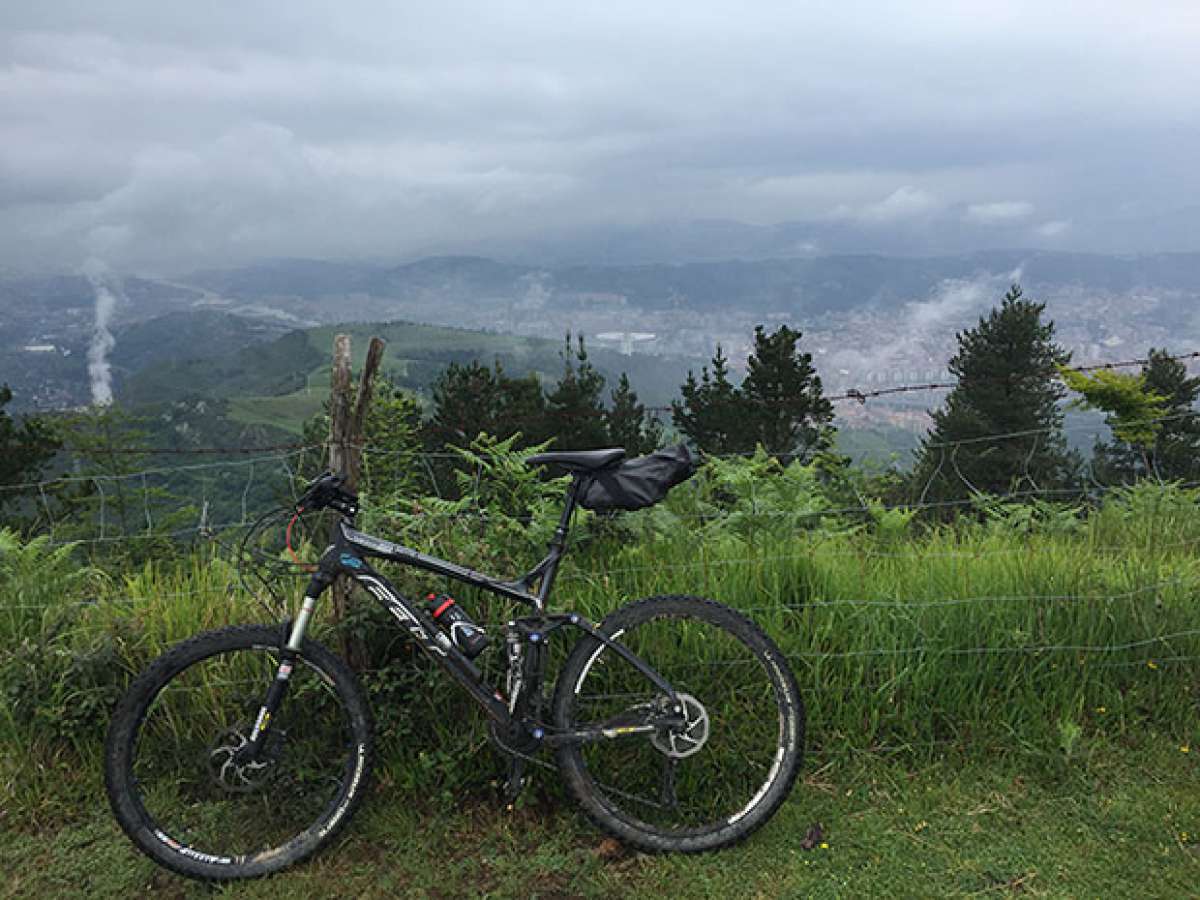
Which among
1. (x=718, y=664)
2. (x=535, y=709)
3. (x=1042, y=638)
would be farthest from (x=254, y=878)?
(x=1042, y=638)

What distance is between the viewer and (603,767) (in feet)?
11.7

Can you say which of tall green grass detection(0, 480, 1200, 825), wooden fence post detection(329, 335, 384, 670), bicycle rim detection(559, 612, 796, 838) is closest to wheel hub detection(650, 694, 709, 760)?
bicycle rim detection(559, 612, 796, 838)

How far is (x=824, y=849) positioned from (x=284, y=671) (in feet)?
7.15

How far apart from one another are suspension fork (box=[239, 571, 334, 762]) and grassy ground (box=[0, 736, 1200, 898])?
19.6 inches

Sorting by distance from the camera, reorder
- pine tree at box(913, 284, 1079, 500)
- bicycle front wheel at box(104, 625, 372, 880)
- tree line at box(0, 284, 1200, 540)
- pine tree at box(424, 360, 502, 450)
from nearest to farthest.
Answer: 1. bicycle front wheel at box(104, 625, 372, 880)
2. tree line at box(0, 284, 1200, 540)
3. pine tree at box(913, 284, 1079, 500)
4. pine tree at box(424, 360, 502, 450)

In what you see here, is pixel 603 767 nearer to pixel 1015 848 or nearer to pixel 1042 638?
pixel 1015 848

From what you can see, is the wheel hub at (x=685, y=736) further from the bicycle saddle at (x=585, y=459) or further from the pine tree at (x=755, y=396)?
the pine tree at (x=755, y=396)

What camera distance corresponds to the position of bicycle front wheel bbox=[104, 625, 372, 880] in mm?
3223

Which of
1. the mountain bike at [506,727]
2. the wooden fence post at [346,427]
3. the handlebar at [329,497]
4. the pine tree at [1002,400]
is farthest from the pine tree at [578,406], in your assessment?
the handlebar at [329,497]

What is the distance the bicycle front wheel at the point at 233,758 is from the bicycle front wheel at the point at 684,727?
93 cm

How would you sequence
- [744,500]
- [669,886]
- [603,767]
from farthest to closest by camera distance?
[744,500] < [603,767] < [669,886]

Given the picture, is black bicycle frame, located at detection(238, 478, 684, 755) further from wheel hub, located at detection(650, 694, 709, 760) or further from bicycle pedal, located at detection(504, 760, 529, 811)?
bicycle pedal, located at detection(504, 760, 529, 811)

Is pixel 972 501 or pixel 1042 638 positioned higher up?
pixel 972 501

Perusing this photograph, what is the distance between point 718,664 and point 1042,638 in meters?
1.58
